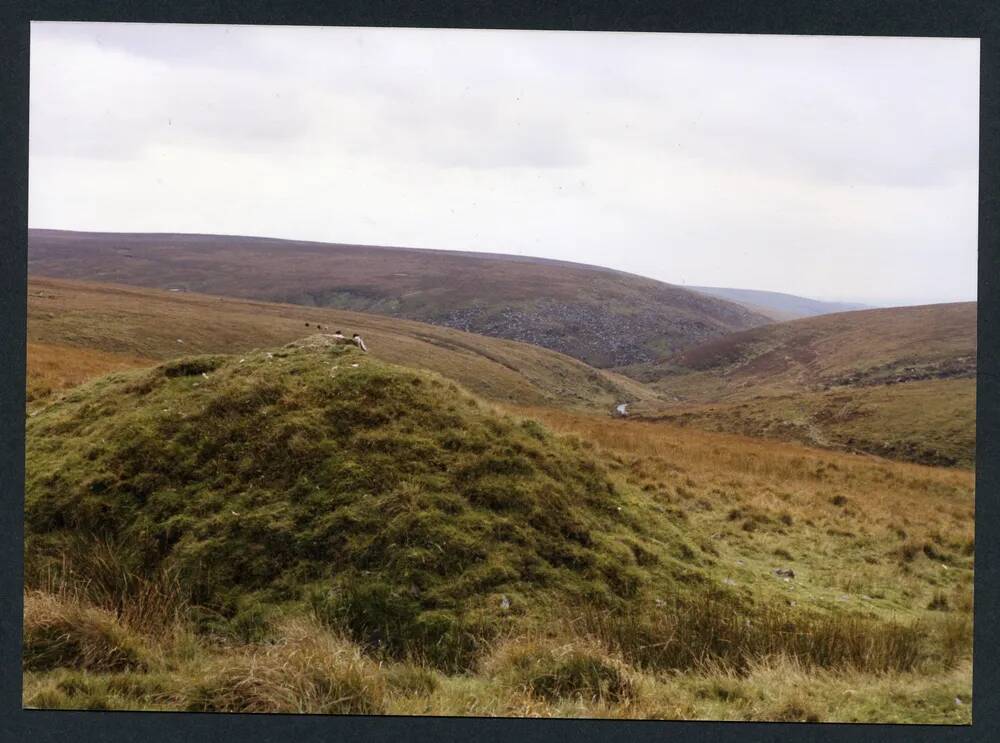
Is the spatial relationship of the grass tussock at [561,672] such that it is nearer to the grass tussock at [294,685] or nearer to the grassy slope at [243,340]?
the grass tussock at [294,685]

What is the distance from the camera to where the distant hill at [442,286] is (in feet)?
190

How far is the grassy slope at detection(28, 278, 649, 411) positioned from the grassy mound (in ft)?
40.3

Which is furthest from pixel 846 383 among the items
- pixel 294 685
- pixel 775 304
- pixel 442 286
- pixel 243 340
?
pixel 775 304

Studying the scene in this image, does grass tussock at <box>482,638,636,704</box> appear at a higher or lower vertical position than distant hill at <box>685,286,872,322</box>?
lower

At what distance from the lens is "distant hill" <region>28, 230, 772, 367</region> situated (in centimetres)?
5806

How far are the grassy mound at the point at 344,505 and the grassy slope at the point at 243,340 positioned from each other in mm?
12268

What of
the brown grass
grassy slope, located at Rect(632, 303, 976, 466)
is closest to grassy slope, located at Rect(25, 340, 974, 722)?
the brown grass

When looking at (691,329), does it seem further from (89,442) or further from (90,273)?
(90,273)

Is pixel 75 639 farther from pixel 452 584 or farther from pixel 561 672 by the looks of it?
pixel 561 672

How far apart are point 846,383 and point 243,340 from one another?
3534 centimetres

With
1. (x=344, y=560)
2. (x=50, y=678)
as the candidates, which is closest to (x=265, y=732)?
(x=344, y=560)

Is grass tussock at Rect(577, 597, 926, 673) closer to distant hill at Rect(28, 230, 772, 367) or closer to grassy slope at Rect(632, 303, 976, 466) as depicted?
grassy slope at Rect(632, 303, 976, 466)

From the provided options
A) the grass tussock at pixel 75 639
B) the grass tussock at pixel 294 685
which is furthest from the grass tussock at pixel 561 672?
the grass tussock at pixel 75 639

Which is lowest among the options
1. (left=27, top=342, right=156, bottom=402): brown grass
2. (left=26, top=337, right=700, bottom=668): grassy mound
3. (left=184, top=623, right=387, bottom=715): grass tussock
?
(left=184, top=623, right=387, bottom=715): grass tussock
